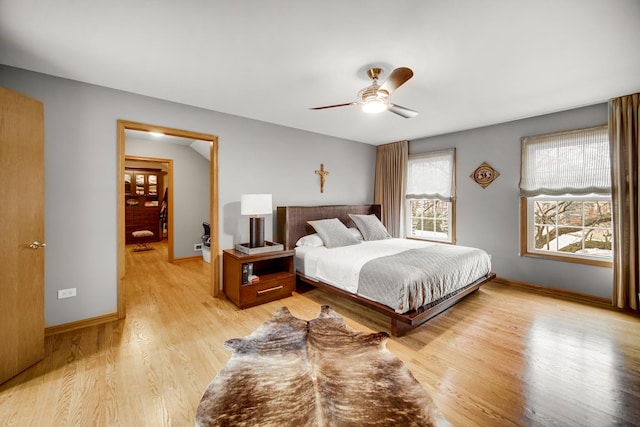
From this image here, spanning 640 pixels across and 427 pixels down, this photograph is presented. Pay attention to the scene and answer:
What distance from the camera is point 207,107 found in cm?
334

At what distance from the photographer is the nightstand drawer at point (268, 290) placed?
310 centimetres

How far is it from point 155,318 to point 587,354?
4125mm

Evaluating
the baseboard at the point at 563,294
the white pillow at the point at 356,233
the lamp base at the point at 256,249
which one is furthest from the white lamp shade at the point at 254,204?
the baseboard at the point at 563,294

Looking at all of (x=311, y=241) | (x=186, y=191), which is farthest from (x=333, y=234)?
(x=186, y=191)

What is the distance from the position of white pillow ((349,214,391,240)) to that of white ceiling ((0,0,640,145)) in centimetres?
211

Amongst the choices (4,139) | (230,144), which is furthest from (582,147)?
(4,139)

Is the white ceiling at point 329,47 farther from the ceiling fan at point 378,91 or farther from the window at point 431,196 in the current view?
the window at point 431,196

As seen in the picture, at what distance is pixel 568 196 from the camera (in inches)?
139

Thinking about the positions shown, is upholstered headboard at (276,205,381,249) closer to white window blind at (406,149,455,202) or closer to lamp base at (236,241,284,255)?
lamp base at (236,241,284,255)

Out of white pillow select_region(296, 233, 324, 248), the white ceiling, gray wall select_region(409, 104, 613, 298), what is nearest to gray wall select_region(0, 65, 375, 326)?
the white ceiling

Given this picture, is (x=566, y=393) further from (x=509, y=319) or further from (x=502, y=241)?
(x=502, y=241)

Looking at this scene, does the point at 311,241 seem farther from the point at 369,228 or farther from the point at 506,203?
the point at 506,203

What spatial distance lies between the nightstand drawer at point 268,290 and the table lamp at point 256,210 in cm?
51

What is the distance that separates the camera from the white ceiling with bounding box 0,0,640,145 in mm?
1649
